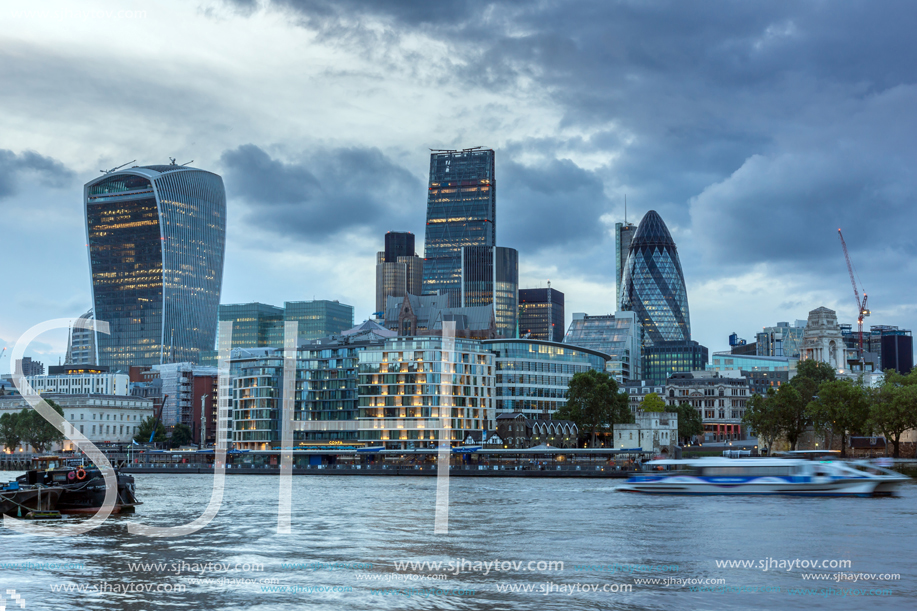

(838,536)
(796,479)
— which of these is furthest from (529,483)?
(838,536)

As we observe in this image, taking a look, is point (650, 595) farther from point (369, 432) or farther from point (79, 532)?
point (369, 432)

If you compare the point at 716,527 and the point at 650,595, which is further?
the point at 716,527

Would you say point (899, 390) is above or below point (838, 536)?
above

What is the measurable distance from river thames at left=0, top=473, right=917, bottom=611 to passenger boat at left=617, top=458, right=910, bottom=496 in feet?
57.4

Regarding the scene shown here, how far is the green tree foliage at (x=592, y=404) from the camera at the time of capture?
180m

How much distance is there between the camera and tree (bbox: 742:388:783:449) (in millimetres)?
162500

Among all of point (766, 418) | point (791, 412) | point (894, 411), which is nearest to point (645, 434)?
point (766, 418)

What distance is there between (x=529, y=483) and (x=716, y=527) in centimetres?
6005

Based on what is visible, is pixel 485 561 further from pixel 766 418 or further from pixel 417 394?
pixel 417 394

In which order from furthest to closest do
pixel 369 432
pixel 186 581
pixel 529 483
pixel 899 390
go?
pixel 369 432
pixel 899 390
pixel 529 483
pixel 186 581

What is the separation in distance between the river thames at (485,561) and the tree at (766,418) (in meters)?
91.6

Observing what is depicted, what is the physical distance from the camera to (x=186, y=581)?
127 feet

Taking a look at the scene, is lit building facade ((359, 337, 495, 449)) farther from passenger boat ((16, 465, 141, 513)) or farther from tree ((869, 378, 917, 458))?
passenger boat ((16, 465, 141, 513))

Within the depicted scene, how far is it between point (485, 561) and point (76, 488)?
35.5m
